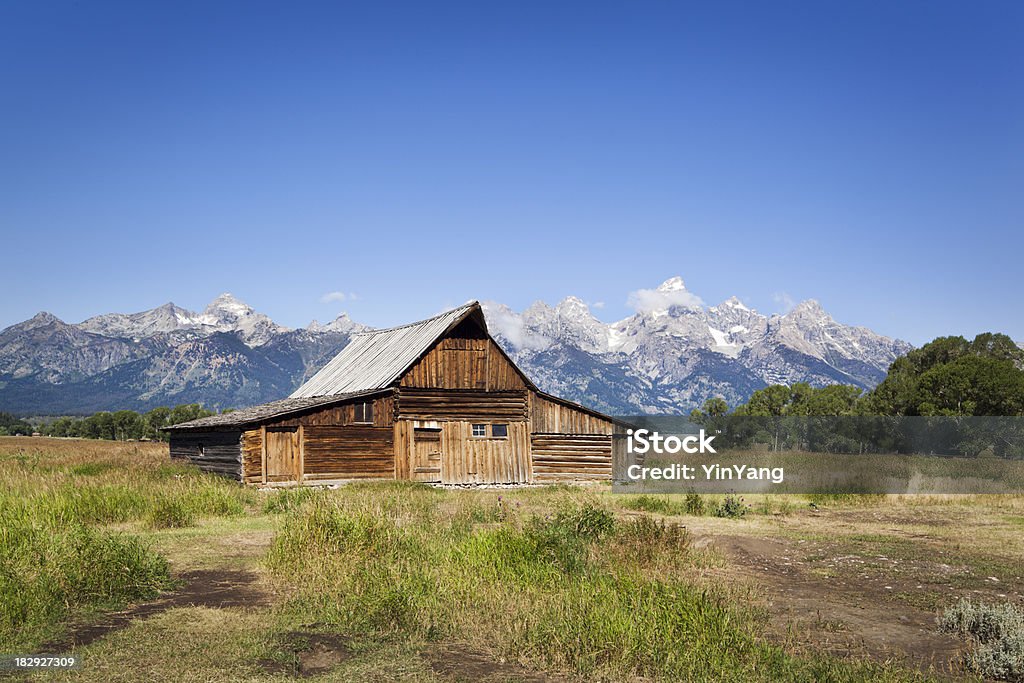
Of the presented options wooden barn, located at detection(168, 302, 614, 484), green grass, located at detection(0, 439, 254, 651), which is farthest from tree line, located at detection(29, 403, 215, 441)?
green grass, located at detection(0, 439, 254, 651)

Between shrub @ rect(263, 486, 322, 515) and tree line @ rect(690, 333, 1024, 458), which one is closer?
shrub @ rect(263, 486, 322, 515)

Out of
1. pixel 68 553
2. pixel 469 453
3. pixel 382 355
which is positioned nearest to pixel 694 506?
pixel 469 453

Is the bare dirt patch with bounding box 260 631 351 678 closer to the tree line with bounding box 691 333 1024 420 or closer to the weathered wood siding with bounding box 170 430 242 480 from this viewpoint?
the weathered wood siding with bounding box 170 430 242 480

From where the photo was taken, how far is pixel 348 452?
34062 millimetres

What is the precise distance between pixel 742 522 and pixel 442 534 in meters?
11.7

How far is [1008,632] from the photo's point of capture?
9.63 meters

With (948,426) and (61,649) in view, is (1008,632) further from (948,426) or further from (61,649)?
(948,426)

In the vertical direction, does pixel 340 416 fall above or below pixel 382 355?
below

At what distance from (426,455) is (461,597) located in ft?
83.3

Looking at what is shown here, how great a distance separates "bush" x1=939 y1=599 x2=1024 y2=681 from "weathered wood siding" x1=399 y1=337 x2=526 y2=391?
2667 centimetres

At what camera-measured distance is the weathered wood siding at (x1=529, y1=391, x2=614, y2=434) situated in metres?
38.0

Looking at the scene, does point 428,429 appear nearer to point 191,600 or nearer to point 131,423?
point 191,600

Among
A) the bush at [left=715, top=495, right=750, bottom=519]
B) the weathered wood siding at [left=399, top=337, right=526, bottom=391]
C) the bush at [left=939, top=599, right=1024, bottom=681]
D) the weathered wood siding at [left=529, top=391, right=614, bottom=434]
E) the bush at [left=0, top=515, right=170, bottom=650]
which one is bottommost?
the bush at [left=715, top=495, right=750, bottom=519]

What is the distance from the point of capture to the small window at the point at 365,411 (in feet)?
113
